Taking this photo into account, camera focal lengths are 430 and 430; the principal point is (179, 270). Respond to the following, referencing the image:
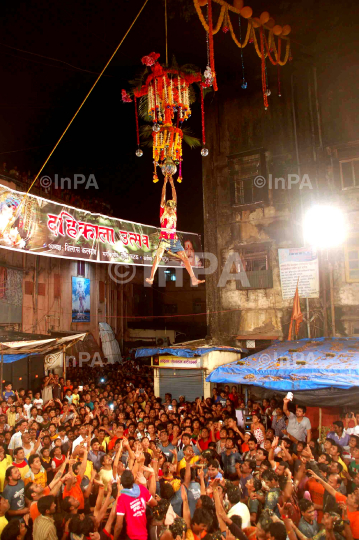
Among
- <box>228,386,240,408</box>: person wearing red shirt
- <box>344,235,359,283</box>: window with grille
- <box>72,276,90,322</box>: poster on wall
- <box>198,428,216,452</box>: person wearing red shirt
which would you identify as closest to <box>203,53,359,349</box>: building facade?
<box>344,235,359,283</box>: window with grille

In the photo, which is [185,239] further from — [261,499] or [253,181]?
[261,499]

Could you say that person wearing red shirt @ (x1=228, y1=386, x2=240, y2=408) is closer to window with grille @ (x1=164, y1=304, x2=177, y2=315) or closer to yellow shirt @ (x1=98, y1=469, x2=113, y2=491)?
yellow shirt @ (x1=98, y1=469, x2=113, y2=491)

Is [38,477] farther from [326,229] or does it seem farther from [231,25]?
[326,229]

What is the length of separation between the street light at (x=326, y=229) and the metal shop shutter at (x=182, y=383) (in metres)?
5.13

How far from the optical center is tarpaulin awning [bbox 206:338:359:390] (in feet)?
32.9

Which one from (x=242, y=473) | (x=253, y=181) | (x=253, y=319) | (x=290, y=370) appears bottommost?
(x=242, y=473)

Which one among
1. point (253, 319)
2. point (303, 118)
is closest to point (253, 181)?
point (303, 118)

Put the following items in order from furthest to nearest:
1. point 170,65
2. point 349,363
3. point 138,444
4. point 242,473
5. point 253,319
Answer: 1. point 253,319
2. point 349,363
3. point 170,65
4. point 138,444
5. point 242,473

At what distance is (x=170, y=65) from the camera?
A: 9.39 m

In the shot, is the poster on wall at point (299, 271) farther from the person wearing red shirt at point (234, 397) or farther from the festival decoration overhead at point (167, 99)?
the festival decoration overhead at point (167, 99)

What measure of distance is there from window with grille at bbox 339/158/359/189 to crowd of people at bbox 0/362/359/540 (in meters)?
9.08

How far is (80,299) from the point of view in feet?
96.1

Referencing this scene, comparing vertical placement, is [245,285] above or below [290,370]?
above

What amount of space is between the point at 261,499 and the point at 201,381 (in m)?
10.3
